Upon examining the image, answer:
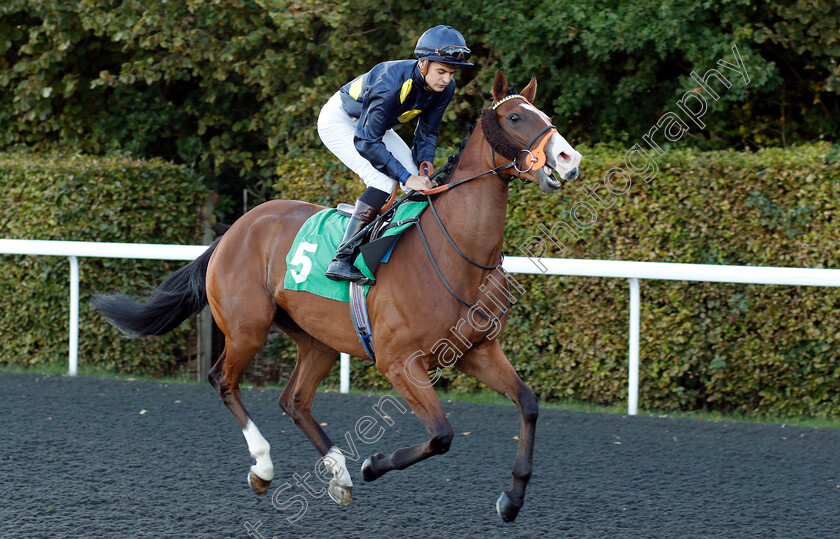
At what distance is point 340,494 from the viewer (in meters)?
3.91

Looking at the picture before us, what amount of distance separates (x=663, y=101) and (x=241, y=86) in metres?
4.08

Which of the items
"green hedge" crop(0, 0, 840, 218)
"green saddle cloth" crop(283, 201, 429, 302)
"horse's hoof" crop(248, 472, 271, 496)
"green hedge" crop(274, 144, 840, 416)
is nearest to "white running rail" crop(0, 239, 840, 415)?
"green hedge" crop(274, 144, 840, 416)

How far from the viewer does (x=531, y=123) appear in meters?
3.34

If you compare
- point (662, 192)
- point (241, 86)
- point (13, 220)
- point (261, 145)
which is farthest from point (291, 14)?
point (662, 192)

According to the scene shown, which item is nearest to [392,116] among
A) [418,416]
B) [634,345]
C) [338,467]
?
[418,416]

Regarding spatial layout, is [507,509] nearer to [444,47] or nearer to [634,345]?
[444,47]

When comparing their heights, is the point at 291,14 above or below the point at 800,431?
above

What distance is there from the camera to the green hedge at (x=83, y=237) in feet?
23.3

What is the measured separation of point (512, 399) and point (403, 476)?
1.01 metres

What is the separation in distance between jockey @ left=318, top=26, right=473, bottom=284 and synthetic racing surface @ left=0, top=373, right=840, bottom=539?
110 centimetres

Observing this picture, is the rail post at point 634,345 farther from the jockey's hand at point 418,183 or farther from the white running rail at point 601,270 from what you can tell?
the jockey's hand at point 418,183

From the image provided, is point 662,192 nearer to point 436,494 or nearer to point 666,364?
point 666,364

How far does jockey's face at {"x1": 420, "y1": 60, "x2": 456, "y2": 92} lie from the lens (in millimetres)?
3600

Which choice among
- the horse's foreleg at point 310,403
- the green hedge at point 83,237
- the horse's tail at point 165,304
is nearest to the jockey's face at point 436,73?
the horse's foreleg at point 310,403
